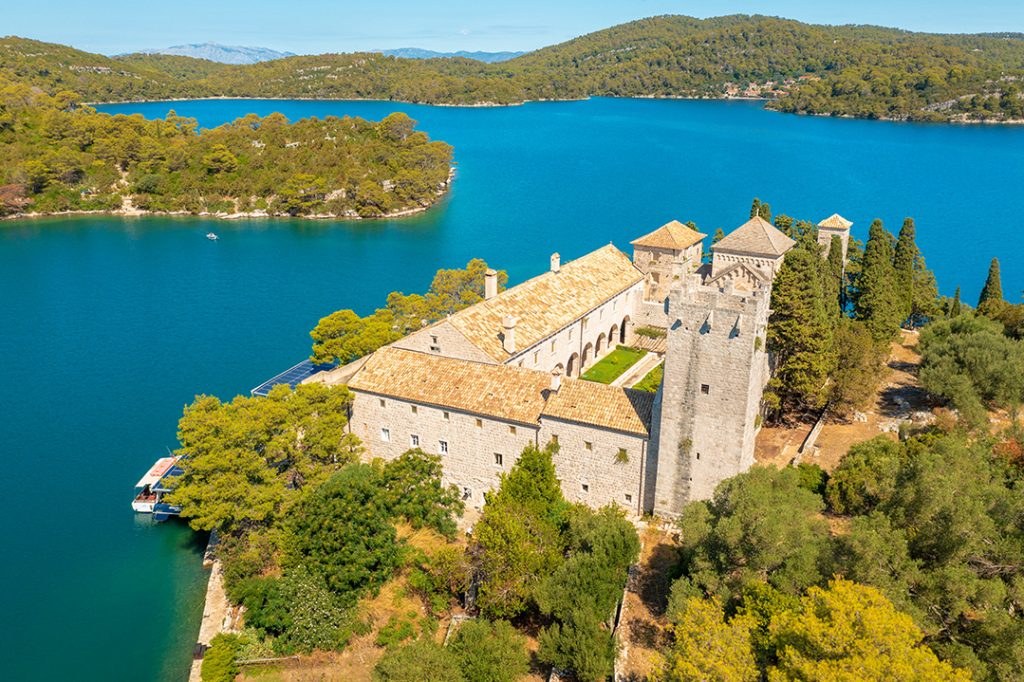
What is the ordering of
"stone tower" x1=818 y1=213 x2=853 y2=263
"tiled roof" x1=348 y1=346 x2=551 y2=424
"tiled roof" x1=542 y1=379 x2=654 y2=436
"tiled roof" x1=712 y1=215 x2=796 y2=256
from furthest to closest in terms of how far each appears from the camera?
"stone tower" x1=818 y1=213 x2=853 y2=263, "tiled roof" x1=712 y1=215 x2=796 y2=256, "tiled roof" x1=348 y1=346 x2=551 y2=424, "tiled roof" x1=542 y1=379 x2=654 y2=436

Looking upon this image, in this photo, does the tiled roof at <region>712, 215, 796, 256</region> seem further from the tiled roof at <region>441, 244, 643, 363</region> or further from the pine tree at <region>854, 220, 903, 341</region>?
the tiled roof at <region>441, 244, 643, 363</region>

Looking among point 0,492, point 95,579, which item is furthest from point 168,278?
point 95,579

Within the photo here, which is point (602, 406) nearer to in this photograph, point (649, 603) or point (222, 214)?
point (649, 603)

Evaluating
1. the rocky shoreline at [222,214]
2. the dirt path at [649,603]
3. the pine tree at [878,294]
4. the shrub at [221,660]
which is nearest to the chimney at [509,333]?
the dirt path at [649,603]

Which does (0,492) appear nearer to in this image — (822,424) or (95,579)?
(95,579)

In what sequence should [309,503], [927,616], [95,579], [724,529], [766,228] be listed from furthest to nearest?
[766,228]
[95,579]
[309,503]
[724,529]
[927,616]

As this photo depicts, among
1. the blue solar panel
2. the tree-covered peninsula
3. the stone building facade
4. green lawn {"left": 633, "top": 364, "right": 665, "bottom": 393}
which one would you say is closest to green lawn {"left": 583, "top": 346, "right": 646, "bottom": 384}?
green lawn {"left": 633, "top": 364, "right": 665, "bottom": 393}

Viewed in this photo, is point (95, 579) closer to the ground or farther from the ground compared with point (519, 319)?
closer to the ground
